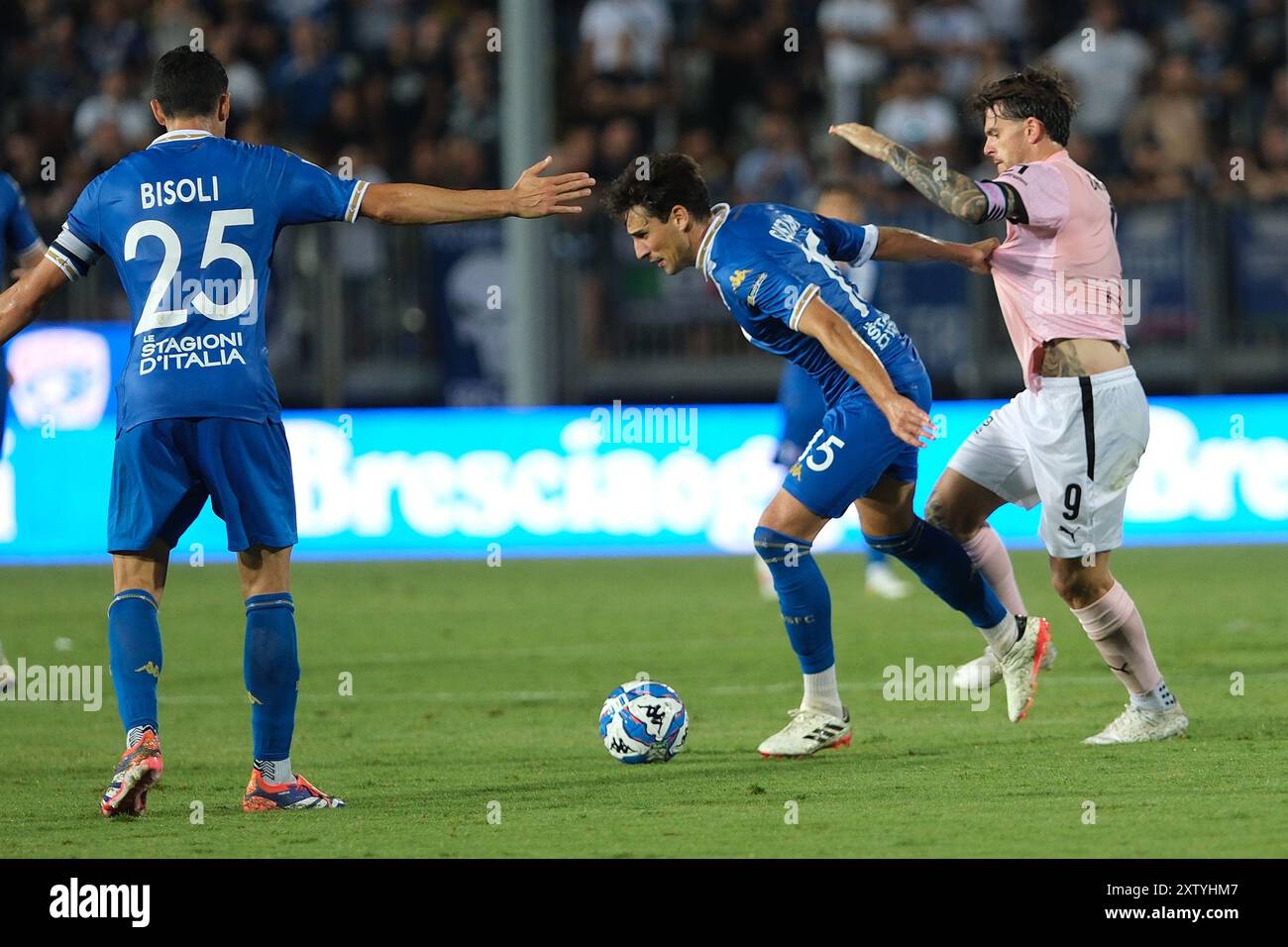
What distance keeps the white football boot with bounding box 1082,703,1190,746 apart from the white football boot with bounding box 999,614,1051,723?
0.41m

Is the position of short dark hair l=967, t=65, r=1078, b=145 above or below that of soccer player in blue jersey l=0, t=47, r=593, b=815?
above

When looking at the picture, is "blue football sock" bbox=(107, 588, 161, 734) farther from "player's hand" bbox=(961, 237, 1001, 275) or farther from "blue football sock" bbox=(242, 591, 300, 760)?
"player's hand" bbox=(961, 237, 1001, 275)

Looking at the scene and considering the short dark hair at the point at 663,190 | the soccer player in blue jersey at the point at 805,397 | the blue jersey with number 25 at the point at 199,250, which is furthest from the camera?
the soccer player in blue jersey at the point at 805,397

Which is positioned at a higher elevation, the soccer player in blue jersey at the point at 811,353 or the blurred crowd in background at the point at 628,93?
the blurred crowd in background at the point at 628,93

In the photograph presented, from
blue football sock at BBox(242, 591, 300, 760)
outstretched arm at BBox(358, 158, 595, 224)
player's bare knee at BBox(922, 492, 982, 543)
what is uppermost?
outstretched arm at BBox(358, 158, 595, 224)

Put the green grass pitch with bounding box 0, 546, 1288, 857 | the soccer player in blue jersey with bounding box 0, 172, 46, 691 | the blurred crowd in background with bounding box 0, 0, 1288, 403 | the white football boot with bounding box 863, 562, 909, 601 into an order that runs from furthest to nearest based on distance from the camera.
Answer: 1. the blurred crowd in background with bounding box 0, 0, 1288, 403
2. the white football boot with bounding box 863, 562, 909, 601
3. the soccer player in blue jersey with bounding box 0, 172, 46, 691
4. the green grass pitch with bounding box 0, 546, 1288, 857

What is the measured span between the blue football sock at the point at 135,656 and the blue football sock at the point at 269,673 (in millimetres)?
305

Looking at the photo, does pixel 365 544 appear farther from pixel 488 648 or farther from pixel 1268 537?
pixel 1268 537

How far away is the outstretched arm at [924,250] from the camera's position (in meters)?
7.60

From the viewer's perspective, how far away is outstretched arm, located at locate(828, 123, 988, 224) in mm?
6965

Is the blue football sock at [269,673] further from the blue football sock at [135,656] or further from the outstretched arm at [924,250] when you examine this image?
the outstretched arm at [924,250]

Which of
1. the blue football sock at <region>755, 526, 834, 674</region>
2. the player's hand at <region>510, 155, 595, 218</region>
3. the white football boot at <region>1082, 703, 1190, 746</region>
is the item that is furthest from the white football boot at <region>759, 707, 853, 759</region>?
the player's hand at <region>510, 155, 595, 218</region>

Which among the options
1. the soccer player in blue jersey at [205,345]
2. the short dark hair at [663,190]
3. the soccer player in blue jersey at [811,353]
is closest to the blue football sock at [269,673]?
the soccer player in blue jersey at [205,345]

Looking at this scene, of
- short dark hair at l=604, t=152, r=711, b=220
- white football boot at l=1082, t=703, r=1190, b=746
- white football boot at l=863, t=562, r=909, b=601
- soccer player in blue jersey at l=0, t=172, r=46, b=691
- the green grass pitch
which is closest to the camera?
the green grass pitch
